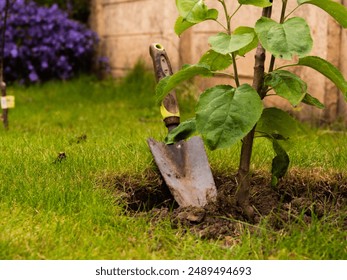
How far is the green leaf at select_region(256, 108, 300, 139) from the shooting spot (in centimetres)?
236

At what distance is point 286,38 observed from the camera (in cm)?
204

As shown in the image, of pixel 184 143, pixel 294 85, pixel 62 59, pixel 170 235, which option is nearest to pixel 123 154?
pixel 184 143

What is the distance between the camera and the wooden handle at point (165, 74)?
2878 mm

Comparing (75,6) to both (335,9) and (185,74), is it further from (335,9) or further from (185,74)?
(335,9)

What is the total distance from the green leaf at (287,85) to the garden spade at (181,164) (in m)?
0.56

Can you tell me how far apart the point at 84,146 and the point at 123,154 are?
427mm

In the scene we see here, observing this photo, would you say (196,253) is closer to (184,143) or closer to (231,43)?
(231,43)

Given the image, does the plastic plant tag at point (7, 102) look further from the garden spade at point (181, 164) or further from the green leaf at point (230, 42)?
the green leaf at point (230, 42)

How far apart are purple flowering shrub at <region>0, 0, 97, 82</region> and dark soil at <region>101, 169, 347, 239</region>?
441cm

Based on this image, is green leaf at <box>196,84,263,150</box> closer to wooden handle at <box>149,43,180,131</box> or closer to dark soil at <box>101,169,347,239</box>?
dark soil at <box>101,169,347,239</box>

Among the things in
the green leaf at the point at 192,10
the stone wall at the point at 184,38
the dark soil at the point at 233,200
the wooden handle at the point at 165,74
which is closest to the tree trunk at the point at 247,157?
the dark soil at the point at 233,200

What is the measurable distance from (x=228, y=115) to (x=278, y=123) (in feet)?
1.05

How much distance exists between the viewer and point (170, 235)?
88.5 inches
